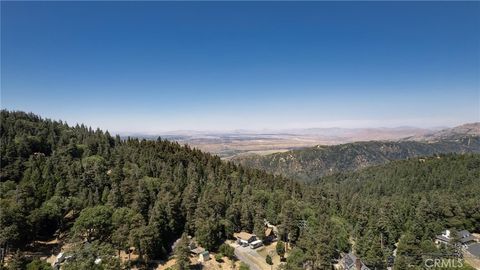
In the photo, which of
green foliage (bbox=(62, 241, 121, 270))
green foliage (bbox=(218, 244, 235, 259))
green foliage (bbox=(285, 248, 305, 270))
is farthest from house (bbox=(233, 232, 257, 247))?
green foliage (bbox=(62, 241, 121, 270))

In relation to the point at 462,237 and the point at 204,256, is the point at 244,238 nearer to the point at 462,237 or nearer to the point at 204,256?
the point at 204,256

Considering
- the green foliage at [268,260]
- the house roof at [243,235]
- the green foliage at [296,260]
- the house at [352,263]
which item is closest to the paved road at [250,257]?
the green foliage at [268,260]

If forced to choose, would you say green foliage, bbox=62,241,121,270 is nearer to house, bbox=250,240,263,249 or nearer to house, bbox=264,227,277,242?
house, bbox=250,240,263,249

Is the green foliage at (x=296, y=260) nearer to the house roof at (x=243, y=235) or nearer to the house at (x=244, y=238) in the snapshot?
the house at (x=244, y=238)

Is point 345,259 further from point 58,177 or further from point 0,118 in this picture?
point 0,118

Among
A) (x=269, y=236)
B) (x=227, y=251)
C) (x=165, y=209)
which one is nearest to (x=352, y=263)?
(x=269, y=236)

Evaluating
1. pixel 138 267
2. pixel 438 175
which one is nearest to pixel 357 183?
pixel 438 175

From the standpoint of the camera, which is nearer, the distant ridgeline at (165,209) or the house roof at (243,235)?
the distant ridgeline at (165,209)

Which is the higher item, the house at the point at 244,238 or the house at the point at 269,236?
the house at the point at 244,238
